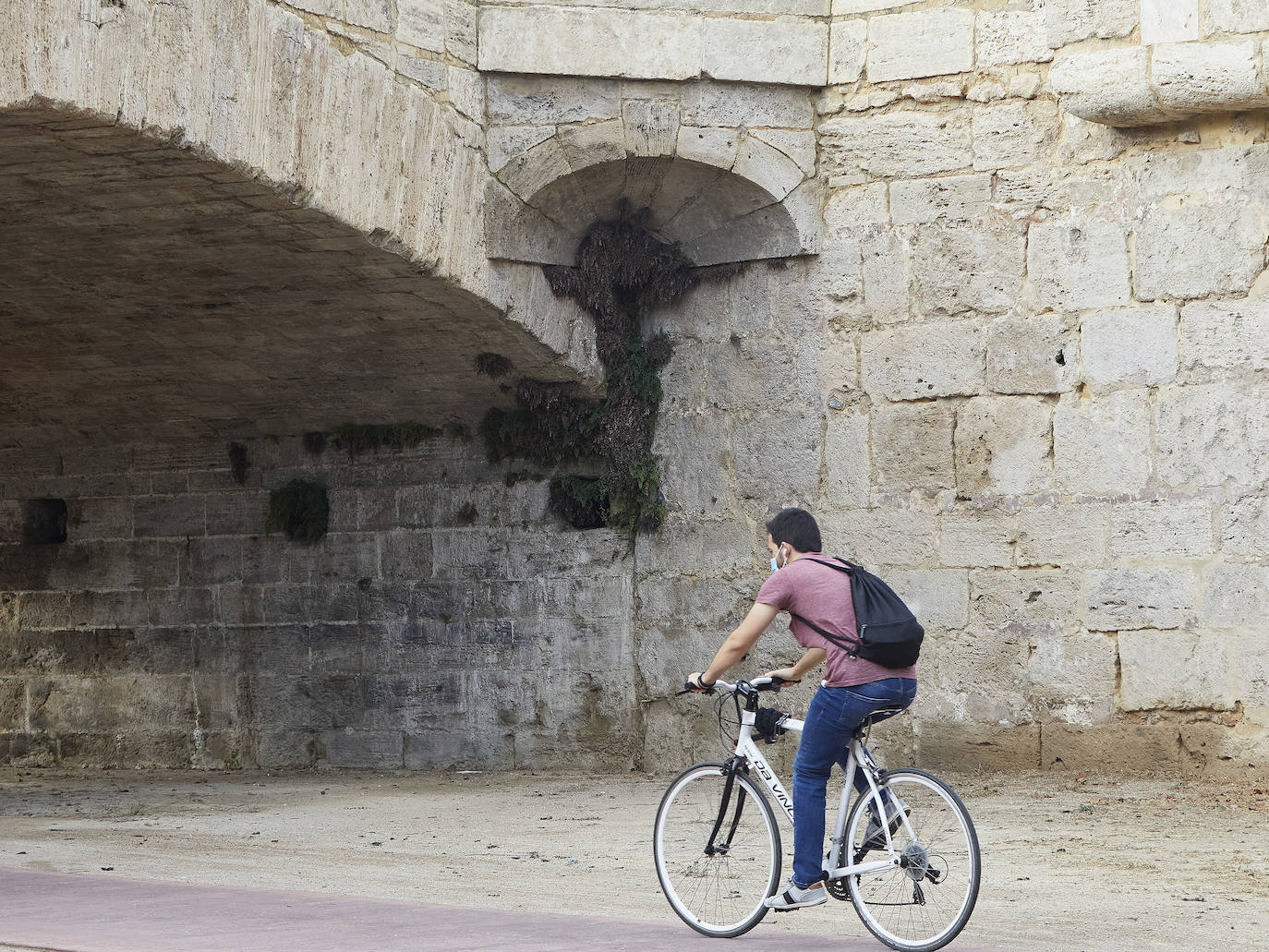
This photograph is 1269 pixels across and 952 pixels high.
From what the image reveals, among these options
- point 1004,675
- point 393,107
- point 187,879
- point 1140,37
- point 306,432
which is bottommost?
point 187,879

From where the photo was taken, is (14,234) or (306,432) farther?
(306,432)

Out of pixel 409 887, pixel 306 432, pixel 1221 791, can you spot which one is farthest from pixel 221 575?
pixel 1221 791

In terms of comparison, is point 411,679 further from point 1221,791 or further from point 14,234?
point 1221,791

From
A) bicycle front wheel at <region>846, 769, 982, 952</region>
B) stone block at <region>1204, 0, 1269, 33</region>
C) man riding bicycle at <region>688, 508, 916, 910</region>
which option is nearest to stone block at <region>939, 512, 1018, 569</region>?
stone block at <region>1204, 0, 1269, 33</region>

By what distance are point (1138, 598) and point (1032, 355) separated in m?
1.21

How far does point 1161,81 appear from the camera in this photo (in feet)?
23.5

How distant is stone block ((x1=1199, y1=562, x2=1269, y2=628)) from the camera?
23.5ft

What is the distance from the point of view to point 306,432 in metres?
9.74

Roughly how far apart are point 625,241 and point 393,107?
1.88 m

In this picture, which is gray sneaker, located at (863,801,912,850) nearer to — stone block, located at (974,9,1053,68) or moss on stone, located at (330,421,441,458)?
stone block, located at (974,9,1053,68)

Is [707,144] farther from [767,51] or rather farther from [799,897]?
[799,897]

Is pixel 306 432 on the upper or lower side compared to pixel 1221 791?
upper

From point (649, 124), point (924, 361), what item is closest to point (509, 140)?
point (649, 124)

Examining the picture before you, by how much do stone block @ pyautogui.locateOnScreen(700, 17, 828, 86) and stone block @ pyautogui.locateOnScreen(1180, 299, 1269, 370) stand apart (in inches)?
82.8
